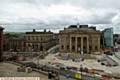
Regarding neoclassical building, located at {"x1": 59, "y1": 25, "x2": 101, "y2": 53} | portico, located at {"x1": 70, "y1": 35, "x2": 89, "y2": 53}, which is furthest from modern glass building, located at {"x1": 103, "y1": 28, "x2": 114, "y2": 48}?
portico, located at {"x1": 70, "y1": 35, "x2": 89, "y2": 53}

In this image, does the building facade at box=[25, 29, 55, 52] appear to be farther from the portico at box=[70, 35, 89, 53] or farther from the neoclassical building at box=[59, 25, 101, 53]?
the portico at box=[70, 35, 89, 53]

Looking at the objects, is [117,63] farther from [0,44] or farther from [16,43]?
[16,43]

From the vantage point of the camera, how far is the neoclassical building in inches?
5408

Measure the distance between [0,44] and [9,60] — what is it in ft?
34.2

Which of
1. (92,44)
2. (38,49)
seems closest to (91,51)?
(92,44)

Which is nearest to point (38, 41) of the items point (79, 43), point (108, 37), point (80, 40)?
point (79, 43)

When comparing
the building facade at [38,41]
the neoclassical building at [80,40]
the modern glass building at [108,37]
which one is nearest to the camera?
the neoclassical building at [80,40]

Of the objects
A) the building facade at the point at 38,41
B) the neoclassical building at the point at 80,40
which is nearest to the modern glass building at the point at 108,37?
the neoclassical building at the point at 80,40

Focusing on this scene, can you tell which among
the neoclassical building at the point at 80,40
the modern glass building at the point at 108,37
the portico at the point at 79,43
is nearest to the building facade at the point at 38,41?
the neoclassical building at the point at 80,40

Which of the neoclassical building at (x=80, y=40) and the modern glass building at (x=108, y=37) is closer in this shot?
the neoclassical building at (x=80, y=40)

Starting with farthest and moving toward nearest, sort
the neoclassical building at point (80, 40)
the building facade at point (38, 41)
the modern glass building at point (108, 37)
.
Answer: the modern glass building at point (108, 37)
the building facade at point (38, 41)
the neoclassical building at point (80, 40)

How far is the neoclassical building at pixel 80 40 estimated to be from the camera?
137 meters

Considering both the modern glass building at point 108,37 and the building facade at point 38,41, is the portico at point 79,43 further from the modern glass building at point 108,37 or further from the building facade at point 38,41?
the modern glass building at point 108,37

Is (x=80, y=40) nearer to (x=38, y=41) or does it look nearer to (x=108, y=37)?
(x=38, y=41)
